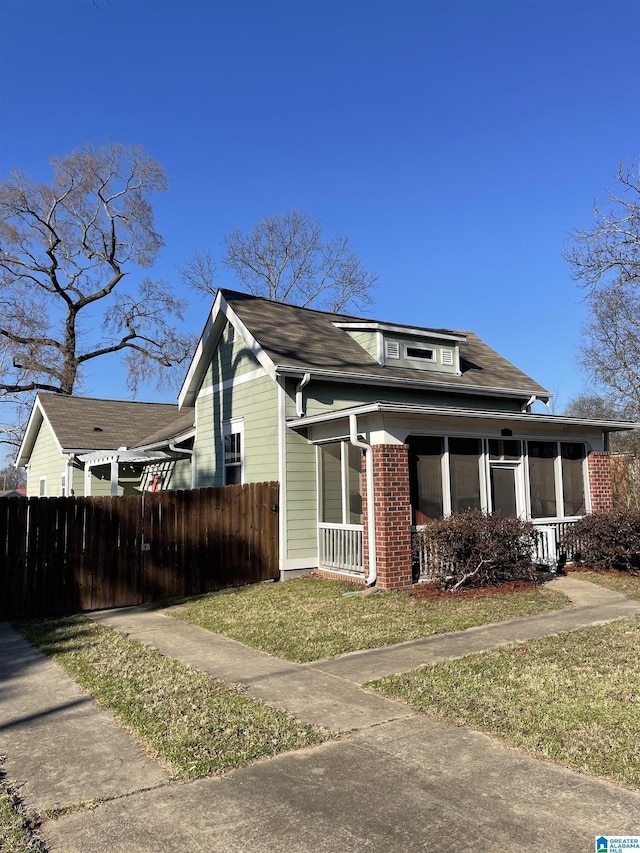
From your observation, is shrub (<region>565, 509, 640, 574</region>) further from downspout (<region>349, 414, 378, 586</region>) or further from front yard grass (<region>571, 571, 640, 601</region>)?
downspout (<region>349, 414, 378, 586</region>)

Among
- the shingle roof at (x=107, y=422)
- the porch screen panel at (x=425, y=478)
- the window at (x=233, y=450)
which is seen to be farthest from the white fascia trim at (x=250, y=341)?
the shingle roof at (x=107, y=422)

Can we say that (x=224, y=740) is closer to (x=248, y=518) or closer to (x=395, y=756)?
(x=395, y=756)

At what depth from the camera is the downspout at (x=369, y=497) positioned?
10.6 m

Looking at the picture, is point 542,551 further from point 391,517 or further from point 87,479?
point 87,479

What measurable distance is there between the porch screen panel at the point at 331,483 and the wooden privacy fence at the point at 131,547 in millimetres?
1005

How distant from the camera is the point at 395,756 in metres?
4.22

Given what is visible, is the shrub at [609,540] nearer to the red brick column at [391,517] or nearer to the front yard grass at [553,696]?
the red brick column at [391,517]

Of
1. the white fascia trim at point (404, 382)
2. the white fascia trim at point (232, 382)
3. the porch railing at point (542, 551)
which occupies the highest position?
the white fascia trim at point (232, 382)

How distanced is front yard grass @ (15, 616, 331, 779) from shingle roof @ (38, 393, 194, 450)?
12302mm

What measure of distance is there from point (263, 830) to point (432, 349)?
13422mm

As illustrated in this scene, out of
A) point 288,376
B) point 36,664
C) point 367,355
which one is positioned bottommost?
point 36,664

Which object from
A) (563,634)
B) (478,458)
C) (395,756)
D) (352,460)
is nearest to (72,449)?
(352,460)

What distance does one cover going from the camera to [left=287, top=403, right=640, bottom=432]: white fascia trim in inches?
408

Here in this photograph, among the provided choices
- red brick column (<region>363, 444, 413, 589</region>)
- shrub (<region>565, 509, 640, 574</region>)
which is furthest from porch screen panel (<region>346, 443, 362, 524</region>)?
shrub (<region>565, 509, 640, 574</region>)
